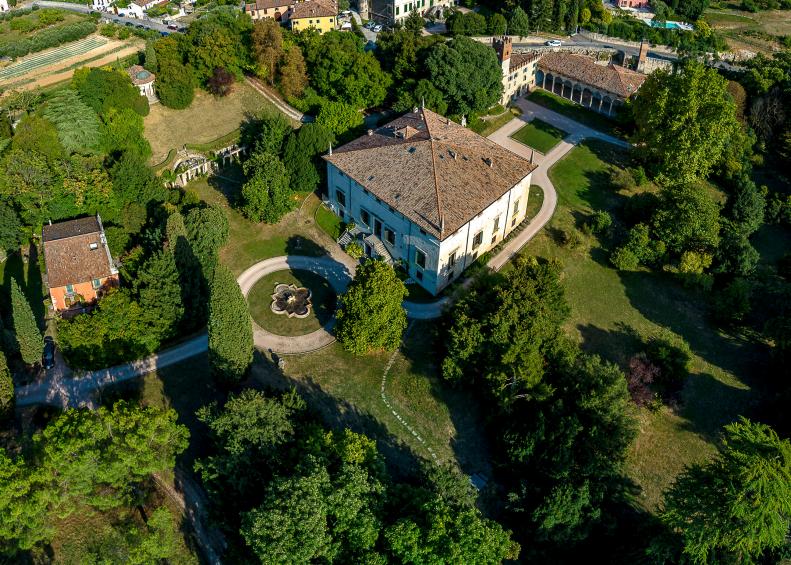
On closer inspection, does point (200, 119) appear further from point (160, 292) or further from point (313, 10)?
point (160, 292)

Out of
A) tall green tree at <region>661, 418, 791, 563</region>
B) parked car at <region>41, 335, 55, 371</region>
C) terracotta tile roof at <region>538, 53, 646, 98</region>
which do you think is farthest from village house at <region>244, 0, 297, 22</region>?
tall green tree at <region>661, 418, 791, 563</region>

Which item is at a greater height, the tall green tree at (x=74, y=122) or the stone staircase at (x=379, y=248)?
the tall green tree at (x=74, y=122)

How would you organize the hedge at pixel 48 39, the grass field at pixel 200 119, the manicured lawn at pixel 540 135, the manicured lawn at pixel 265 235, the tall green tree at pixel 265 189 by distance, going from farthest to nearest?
the hedge at pixel 48 39, the manicured lawn at pixel 540 135, the grass field at pixel 200 119, the tall green tree at pixel 265 189, the manicured lawn at pixel 265 235

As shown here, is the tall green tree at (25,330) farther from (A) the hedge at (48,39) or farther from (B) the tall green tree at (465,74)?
(A) the hedge at (48,39)

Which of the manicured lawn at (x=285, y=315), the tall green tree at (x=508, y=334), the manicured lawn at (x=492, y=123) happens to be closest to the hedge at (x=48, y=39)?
the manicured lawn at (x=285, y=315)

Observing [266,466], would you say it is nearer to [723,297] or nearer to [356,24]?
[723,297]

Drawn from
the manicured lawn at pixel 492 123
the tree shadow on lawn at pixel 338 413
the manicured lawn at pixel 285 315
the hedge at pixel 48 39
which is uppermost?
the hedge at pixel 48 39
